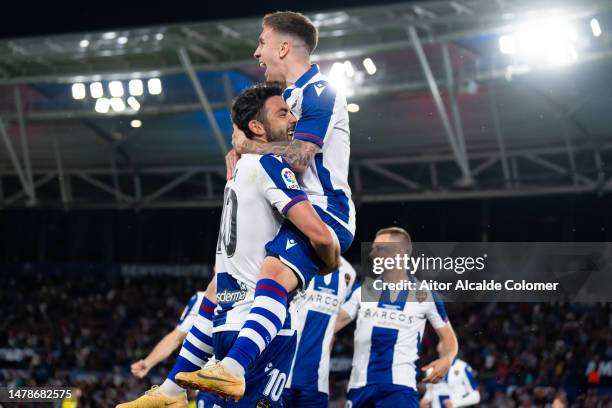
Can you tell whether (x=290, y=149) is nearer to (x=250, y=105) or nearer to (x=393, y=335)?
(x=250, y=105)

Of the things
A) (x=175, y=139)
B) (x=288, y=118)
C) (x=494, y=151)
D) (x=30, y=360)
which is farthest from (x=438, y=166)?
(x=288, y=118)

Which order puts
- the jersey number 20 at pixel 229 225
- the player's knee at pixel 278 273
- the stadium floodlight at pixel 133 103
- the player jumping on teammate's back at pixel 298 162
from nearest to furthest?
the player jumping on teammate's back at pixel 298 162, the player's knee at pixel 278 273, the jersey number 20 at pixel 229 225, the stadium floodlight at pixel 133 103

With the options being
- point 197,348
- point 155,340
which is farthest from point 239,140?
point 155,340

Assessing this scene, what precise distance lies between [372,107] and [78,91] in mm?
7824

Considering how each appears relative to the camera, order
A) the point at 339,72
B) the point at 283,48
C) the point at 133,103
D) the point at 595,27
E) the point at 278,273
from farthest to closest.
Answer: the point at 133,103 < the point at 339,72 < the point at 595,27 < the point at 283,48 < the point at 278,273

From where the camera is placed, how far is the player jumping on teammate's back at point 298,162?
3.94 m

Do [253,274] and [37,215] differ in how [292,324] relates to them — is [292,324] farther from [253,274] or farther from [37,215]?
[37,215]

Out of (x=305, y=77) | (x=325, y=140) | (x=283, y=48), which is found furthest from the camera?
(x=283, y=48)

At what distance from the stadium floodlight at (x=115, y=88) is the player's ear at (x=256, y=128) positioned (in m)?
18.8

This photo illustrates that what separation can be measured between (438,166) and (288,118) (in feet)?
56.3

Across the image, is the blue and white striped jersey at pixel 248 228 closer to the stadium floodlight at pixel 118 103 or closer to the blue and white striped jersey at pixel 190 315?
the blue and white striped jersey at pixel 190 315

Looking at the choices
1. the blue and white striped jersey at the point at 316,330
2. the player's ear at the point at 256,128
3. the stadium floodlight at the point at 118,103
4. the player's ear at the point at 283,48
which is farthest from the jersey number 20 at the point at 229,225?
the stadium floodlight at the point at 118,103

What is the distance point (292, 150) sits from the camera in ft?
14.3

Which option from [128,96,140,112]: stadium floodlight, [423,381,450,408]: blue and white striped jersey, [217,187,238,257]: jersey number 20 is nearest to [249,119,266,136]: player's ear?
[217,187,238,257]: jersey number 20
